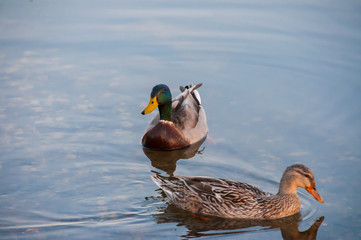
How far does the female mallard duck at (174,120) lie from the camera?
28.4ft

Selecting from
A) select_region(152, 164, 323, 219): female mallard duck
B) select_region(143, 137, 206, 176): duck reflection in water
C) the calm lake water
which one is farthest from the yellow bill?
select_region(152, 164, 323, 219): female mallard duck

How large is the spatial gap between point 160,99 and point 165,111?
1.02ft

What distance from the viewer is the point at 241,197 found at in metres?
6.40

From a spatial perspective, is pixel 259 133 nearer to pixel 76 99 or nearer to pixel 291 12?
pixel 76 99

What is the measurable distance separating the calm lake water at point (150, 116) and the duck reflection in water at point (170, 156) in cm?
4

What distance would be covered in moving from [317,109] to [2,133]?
5133 mm

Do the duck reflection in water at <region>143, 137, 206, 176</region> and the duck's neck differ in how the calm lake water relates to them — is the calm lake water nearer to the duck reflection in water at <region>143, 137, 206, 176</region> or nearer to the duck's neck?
the duck reflection in water at <region>143, 137, 206, 176</region>

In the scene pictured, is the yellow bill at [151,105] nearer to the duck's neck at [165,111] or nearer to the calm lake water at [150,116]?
the duck's neck at [165,111]

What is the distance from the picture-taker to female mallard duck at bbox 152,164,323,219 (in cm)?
639

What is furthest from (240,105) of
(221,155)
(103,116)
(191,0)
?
(191,0)

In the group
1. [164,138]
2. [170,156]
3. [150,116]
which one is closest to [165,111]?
[164,138]

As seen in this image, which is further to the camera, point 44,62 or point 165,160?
point 44,62

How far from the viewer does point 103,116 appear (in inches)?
353

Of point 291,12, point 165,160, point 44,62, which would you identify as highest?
point 291,12
